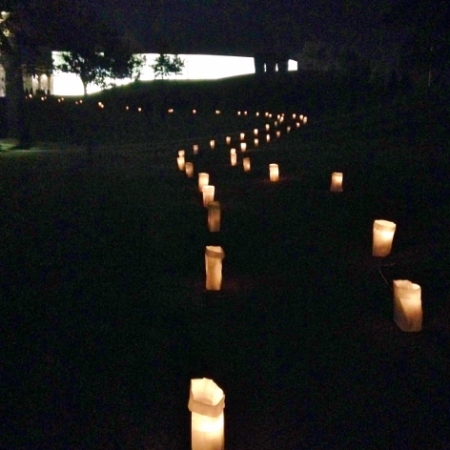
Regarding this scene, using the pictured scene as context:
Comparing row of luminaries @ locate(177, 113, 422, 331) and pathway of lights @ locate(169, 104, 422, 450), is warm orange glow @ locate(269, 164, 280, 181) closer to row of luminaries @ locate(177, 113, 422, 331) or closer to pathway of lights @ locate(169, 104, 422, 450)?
pathway of lights @ locate(169, 104, 422, 450)

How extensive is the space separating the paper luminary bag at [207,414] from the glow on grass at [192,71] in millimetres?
56216

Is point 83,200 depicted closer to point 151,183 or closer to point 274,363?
point 151,183

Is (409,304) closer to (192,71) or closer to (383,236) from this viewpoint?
(383,236)

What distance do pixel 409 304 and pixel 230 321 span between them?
1.74 m

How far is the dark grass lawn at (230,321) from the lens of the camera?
18.1 ft

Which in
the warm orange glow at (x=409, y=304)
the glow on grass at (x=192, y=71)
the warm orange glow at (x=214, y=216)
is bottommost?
the warm orange glow at (x=214, y=216)

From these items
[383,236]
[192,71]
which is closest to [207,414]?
[383,236]

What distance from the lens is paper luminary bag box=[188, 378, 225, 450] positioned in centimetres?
469

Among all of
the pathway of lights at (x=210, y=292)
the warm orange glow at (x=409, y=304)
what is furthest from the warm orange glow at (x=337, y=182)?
the warm orange glow at (x=409, y=304)

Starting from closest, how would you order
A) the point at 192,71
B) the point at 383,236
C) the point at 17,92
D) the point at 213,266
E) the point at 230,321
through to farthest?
the point at 230,321 < the point at 213,266 < the point at 383,236 < the point at 17,92 < the point at 192,71

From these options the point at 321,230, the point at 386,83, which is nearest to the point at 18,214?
the point at 321,230

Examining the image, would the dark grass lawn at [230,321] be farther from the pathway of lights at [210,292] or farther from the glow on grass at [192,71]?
the glow on grass at [192,71]

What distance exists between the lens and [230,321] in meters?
7.97

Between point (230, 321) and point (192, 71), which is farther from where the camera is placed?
point (192, 71)
